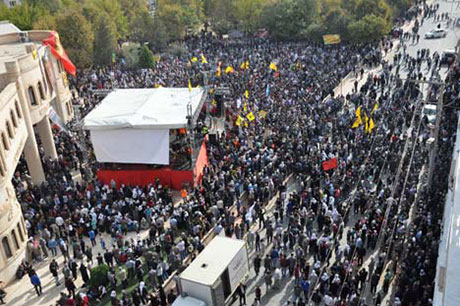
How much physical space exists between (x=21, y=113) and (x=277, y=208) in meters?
14.0

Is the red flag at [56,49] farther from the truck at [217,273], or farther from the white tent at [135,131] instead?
the truck at [217,273]

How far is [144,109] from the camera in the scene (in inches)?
→ 1072

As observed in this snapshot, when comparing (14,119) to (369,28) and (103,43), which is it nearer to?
(103,43)

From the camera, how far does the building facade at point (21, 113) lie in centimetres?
2014

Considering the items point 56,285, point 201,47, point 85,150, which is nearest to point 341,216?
point 56,285

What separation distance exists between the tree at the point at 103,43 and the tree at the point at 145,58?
324 centimetres

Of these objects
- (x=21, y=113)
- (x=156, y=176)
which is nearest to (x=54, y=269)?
(x=156, y=176)

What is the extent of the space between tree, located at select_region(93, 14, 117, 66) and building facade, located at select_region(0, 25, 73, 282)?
11802 millimetres

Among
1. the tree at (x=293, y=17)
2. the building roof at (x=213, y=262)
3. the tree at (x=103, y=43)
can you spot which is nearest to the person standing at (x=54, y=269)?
the building roof at (x=213, y=262)

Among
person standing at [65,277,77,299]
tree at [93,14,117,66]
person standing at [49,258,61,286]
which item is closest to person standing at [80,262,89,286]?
person standing at [65,277,77,299]

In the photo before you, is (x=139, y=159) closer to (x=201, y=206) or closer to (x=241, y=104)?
(x=201, y=206)

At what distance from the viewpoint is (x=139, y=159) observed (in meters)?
26.4

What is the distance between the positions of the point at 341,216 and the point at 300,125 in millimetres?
9764

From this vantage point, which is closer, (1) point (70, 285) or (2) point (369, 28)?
(1) point (70, 285)
